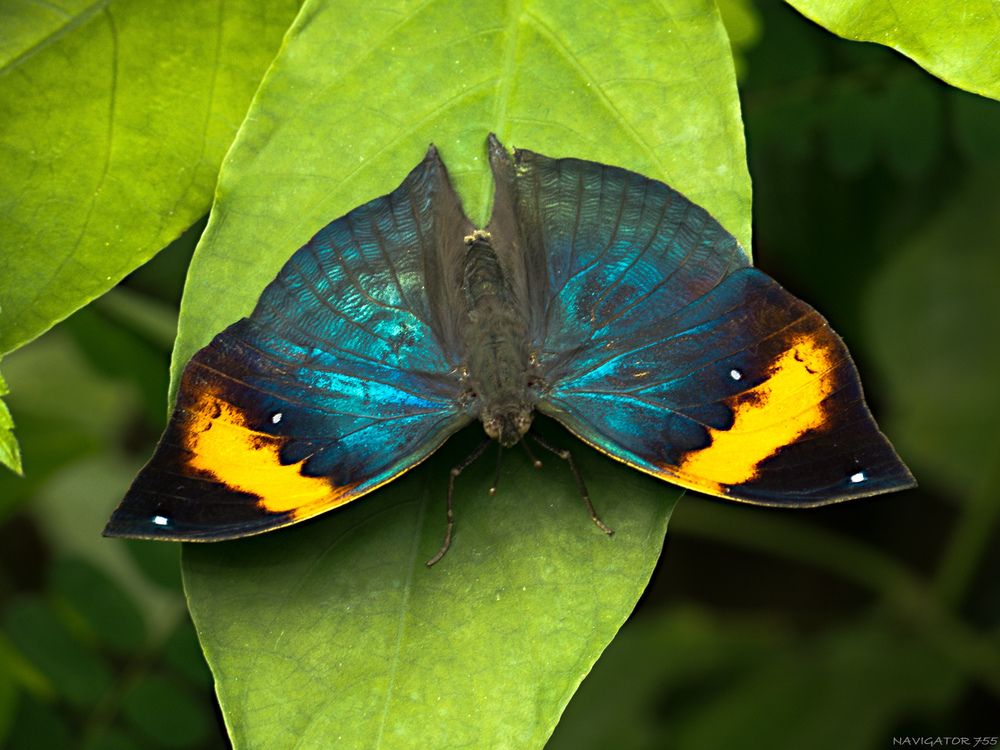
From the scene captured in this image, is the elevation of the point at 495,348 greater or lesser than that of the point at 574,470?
greater

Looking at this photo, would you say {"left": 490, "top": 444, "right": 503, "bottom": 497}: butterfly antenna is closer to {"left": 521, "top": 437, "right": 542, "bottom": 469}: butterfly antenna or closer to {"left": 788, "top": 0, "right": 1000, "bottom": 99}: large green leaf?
{"left": 521, "top": 437, "right": 542, "bottom": 469}: butterfly antenna

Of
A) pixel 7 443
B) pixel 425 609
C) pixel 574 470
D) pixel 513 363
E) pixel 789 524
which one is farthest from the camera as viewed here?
pixel 789 524

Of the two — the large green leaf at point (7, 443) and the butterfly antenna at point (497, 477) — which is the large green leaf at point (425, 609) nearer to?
the butterfly antenna at point (497, 477)

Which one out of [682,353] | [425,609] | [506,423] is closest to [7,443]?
[425,609]

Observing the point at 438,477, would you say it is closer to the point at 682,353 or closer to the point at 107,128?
the point at 682,353

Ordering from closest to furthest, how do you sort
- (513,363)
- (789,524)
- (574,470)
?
(574,470), (513,363), (789,524)

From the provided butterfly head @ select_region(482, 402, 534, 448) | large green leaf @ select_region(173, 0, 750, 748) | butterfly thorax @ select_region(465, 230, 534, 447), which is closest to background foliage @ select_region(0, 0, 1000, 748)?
large green leaf @ select_region(173, 0, 750, 748)
